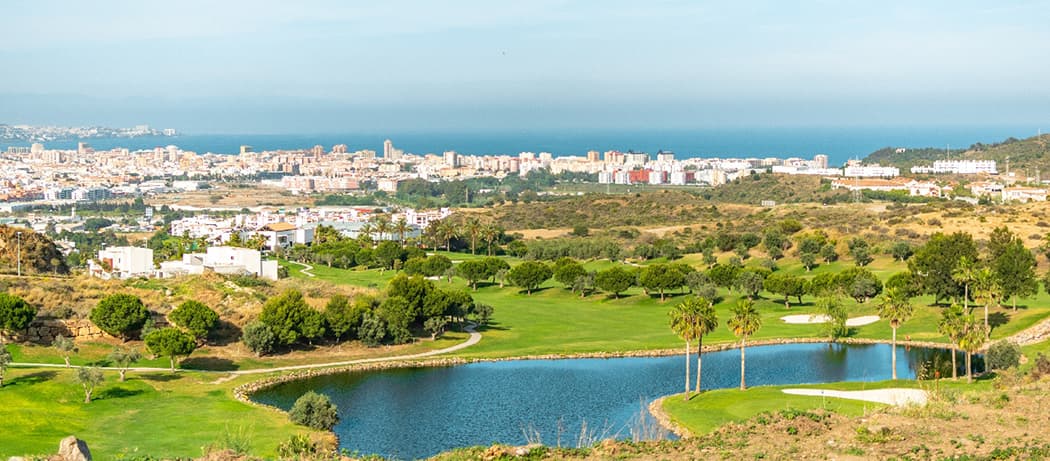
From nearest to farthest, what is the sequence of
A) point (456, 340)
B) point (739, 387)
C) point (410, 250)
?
point (739, 387), point (456, 340), point (410, 250)

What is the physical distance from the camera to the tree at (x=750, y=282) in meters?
71.3

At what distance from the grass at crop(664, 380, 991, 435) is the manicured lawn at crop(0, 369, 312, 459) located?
1400 cm

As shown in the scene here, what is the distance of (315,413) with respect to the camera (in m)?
38.7

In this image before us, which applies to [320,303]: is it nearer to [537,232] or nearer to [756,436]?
[756,436]

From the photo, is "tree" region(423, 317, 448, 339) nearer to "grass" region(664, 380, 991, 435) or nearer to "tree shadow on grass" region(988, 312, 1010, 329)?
"grass" region(664, 380, 991, 435)

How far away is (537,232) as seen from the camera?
4919 inches

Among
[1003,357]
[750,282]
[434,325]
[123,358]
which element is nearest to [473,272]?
[750,282]

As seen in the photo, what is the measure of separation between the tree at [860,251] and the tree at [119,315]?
52106mm

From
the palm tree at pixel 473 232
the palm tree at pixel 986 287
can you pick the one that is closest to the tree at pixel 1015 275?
the palm tree at pixel 986 287

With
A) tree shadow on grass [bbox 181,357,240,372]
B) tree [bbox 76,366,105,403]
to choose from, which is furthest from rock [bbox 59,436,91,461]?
tree shadow on grass [bbox 181,357,240,372]

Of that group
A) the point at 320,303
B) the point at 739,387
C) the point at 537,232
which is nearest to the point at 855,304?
the point at 739,387

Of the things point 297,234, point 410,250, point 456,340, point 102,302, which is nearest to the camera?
point 102,302

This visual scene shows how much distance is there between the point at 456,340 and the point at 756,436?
35.0 metres

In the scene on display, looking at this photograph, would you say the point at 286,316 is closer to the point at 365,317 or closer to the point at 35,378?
the point at 365,317
